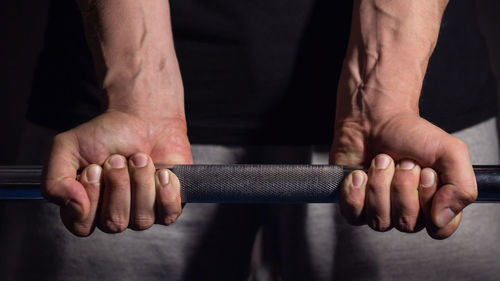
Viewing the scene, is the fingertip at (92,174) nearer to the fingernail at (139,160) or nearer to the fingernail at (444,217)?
the fingernail at (139,160)

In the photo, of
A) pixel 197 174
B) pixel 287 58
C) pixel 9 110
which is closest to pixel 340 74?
pixel 287 58

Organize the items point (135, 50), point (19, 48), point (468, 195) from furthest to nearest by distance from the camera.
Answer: point (19, 48) → point (135, 50) → point (468, 195)

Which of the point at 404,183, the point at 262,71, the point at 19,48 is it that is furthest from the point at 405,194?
the point at 19,48

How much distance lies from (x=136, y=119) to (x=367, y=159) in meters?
0.24

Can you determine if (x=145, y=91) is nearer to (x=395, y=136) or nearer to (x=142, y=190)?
(x=142, y=190)

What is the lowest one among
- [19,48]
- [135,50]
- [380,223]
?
[19,48]

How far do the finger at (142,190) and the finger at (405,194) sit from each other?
212 millimetres

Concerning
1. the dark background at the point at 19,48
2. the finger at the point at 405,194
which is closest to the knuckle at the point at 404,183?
the finger at the point at 405,194

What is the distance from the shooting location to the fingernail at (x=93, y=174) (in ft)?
1.45

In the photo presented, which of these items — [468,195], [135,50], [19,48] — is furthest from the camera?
[19,48]

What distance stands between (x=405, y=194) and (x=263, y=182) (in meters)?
0.12

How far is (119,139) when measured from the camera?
47 cm

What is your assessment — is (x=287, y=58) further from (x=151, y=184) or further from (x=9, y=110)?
(x=9, y=110)

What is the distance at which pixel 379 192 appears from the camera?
44 centimetres
